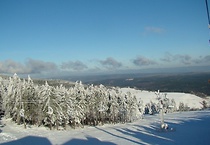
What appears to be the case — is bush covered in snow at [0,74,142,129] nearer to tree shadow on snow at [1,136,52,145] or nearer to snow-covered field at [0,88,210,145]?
snow-covered field at [0,88,210,145]

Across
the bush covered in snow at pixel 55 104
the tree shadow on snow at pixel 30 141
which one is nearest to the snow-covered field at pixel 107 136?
the tree shadow on snow at pixel 30 141

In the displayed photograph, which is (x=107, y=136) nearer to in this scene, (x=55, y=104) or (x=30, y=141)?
(x=30, y=141)

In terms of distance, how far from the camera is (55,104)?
182ft

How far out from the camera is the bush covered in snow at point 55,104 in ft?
180

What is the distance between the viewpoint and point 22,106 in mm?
53656

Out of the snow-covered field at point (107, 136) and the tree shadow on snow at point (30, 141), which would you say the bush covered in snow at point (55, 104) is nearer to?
the snow-covered field at point (107, 136)

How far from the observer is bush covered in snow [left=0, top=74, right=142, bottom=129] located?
54.8 metres

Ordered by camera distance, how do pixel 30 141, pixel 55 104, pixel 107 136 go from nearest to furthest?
pixel 30 141, pixel 107 136, pixel 55 104

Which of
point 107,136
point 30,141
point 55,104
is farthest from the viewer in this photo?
point 55,104

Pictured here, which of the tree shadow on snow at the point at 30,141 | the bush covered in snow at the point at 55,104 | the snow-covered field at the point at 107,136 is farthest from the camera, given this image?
the bush covered in snow at the point at 55,104

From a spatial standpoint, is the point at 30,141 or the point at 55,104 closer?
the point at 30,141

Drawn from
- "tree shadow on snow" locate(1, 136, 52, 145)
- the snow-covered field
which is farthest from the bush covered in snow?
"tree shadow on snow" locate(1, 136, 52, 145)

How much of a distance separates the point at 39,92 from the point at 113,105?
66.6 feet

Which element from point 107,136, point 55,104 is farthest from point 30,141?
point 55,104
